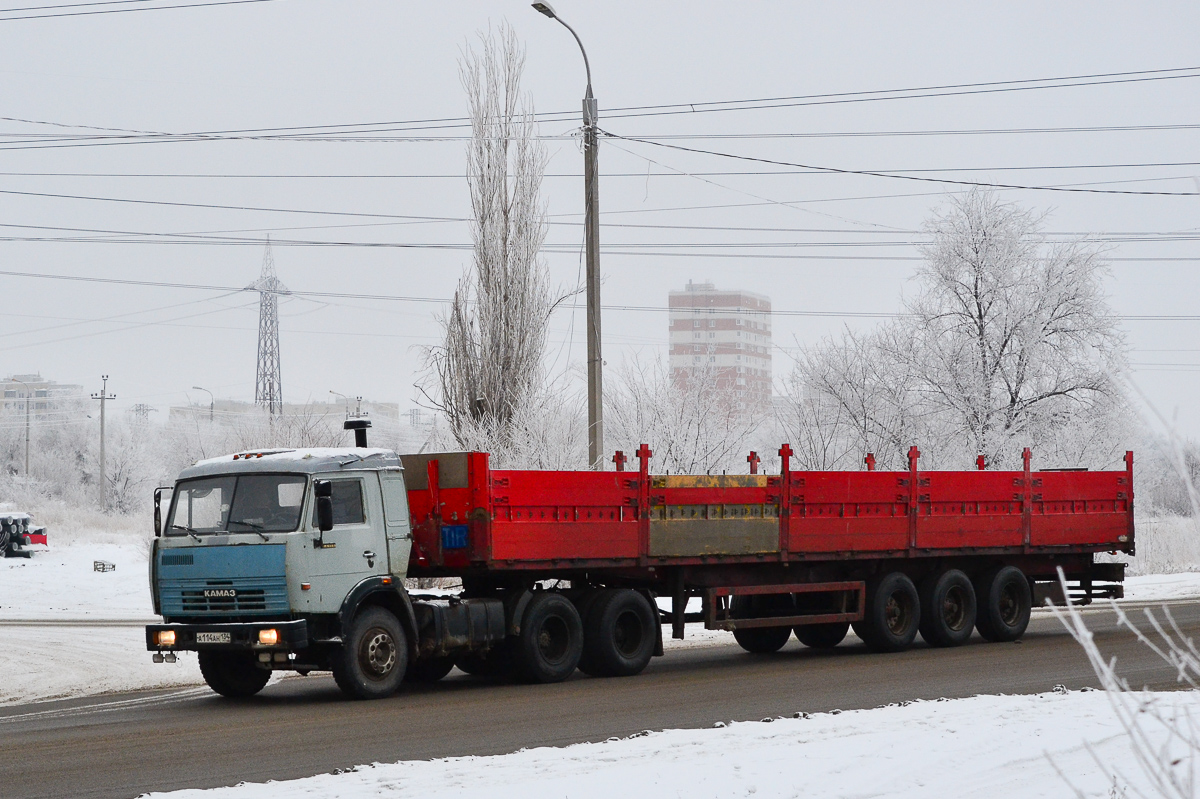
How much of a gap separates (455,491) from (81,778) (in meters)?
5.77

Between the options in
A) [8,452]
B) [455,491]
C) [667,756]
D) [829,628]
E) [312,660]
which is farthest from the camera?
[8,452]

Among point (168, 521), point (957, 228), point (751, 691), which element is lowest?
point (751, 691)

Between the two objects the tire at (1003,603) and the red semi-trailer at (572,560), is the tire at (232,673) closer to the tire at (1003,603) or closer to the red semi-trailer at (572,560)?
the red semi-trailer at (572,560)

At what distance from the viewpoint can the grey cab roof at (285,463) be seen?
13383 millimetres

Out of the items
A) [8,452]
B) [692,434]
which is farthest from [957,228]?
[8,452]

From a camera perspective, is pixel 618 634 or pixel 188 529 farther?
pixel 618 634

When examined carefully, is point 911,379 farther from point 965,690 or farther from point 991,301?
point 965,690

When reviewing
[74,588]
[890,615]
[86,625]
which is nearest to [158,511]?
[890,615]

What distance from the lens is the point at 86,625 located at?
85.3 feet

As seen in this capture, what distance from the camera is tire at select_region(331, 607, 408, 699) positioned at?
1305 centimetres

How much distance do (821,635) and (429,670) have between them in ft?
20.4

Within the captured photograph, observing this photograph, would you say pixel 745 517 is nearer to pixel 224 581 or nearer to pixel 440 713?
pixel 440 713

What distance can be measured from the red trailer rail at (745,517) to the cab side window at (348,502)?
1.06 m

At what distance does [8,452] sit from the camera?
12088 centimetres
